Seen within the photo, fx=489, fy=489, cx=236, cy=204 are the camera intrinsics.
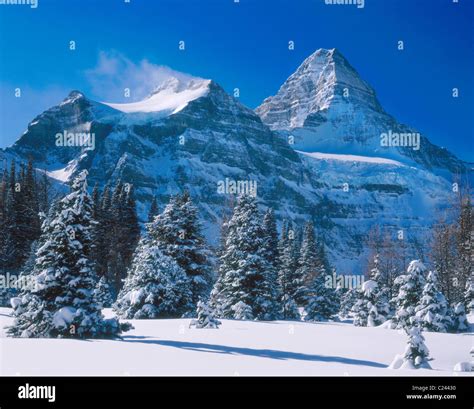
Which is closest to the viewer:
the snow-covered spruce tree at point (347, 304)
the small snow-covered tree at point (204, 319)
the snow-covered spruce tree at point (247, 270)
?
the small snow-covered tree at point (204, 319)

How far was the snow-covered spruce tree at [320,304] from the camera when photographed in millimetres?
37062

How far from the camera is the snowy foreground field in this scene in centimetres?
679

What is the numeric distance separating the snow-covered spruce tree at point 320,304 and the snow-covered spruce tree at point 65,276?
1009 inches

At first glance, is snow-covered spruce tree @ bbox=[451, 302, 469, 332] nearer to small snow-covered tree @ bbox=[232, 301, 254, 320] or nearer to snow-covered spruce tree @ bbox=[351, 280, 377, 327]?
snow-covered spruce tree @ bbox=[351, 280, 377, 327]

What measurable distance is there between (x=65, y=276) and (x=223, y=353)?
6140 mm

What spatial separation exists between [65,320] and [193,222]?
16044 mm

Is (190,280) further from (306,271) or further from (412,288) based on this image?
(306,271)

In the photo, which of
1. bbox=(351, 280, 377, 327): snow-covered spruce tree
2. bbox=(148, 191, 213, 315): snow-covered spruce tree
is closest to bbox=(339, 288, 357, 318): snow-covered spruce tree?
bbox=(351, 280, 377, 327): snow-covered spruce tree

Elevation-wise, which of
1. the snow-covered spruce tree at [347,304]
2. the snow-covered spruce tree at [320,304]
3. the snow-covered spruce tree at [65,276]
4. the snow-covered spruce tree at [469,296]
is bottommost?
the snow-covered spruce tree at [347,304]

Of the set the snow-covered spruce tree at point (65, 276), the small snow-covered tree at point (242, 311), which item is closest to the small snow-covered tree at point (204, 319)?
the snow-covered spruce tree at point (65, 276)

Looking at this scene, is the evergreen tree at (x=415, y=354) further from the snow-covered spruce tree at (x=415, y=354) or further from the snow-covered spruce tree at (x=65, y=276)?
the snow-covered spruce tree at (x=65, y=276)
